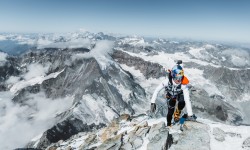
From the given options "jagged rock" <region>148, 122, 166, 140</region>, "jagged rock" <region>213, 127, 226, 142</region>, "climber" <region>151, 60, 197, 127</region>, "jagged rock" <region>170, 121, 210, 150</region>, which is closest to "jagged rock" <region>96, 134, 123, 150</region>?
"jagged rock" <region>148, 122, 166, 140</region>

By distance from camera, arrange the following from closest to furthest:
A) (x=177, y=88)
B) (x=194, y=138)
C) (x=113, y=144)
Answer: (x=177, y=88) → (x=194, y=138) → (x=113, y=144)

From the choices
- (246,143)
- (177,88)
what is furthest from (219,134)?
(177,88)

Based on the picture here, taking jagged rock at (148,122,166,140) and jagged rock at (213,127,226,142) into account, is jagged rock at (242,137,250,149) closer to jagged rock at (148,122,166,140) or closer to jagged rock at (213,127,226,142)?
jagged rock at (213,127,226,142)

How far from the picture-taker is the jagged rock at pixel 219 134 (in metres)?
21.5

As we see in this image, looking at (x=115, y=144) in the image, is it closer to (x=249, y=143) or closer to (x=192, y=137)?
(x=192, y=137)

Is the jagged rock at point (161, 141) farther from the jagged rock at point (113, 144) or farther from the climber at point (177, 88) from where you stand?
the jagged rock at point (113, 144)

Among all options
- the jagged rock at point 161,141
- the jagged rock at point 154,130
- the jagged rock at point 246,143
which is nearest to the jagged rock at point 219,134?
the jagged rock at point 246,143

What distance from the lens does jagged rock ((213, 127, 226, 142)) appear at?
2147 centimetres

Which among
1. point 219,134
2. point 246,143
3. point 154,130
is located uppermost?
point 246,143

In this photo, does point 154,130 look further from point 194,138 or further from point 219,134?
point 219,134

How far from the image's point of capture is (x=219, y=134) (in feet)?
72.0

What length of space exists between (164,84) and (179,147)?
17.7 ft

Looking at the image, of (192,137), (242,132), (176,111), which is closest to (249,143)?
(242,132)

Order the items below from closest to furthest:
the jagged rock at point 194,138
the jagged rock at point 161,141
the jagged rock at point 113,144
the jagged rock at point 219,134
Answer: the jagged rock at point 194,138 → the jagged rock at point 161,141 → the jagged rock at point 219,134 → the jagged rock at point 113,144
